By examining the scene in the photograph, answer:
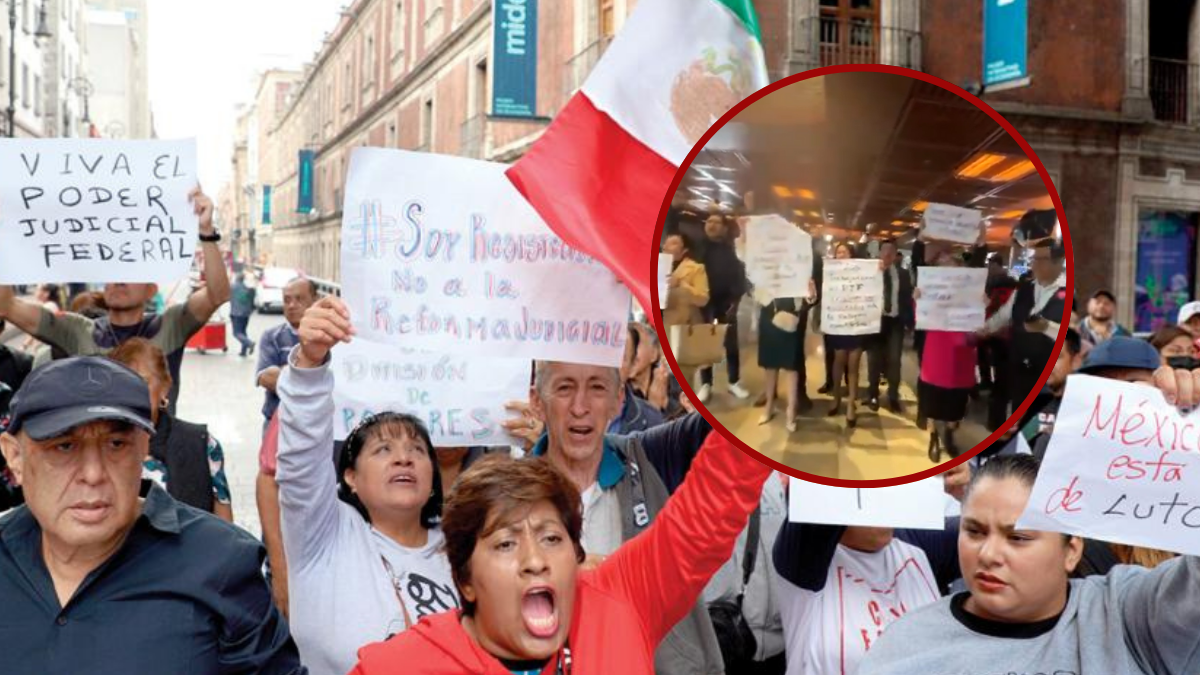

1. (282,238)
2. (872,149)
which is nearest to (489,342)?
(872,149)

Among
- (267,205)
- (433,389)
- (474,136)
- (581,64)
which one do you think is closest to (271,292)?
(474,136)

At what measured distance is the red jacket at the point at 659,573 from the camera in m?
2.22

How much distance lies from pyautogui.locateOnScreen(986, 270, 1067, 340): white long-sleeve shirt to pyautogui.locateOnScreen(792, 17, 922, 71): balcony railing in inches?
613

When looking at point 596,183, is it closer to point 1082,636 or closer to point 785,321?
point 785,321

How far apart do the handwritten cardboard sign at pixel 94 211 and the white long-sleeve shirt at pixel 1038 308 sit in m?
2.95

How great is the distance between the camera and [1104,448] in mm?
2434

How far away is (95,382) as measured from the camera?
228 cm

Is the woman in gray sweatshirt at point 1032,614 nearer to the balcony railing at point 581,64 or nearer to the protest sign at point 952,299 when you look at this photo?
the protest sign at point 952,299

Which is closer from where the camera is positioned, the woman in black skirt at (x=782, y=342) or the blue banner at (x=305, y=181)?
the woman in black skirt at (x=782, y=342)

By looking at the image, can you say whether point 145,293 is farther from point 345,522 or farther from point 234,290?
point 234,290

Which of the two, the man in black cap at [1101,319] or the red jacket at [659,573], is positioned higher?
the man in black cap at [1101,319]

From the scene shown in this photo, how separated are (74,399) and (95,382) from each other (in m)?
0.05

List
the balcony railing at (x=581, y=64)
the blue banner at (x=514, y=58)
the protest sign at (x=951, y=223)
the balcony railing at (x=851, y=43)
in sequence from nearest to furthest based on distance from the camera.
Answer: the protest sign at (x=951, y=223) → the balcony railing at (x=851, y=43) → the balcony railing at (x=581, y=64) → the blue banner at (x=514, y=58)

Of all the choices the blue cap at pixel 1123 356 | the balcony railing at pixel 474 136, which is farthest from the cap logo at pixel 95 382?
the balcony railing at pixel 474 136
